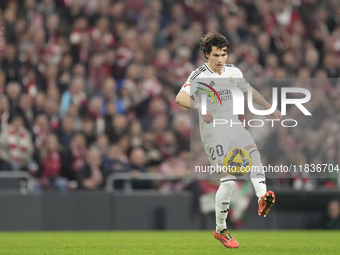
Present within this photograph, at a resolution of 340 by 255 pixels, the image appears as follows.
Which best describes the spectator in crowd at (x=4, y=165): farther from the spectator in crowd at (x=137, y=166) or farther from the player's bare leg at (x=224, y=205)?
the player's bare leg at (x=224, y=205)

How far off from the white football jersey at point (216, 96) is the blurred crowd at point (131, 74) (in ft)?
12.7

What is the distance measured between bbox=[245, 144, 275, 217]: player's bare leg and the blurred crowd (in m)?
4.04

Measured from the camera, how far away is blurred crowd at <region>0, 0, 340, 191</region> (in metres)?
11.4

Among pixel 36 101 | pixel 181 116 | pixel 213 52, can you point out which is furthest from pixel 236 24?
pixel 213 52

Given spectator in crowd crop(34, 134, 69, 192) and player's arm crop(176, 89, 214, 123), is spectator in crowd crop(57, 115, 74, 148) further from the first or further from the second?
player's arm crop(176, 89, 214, 123)

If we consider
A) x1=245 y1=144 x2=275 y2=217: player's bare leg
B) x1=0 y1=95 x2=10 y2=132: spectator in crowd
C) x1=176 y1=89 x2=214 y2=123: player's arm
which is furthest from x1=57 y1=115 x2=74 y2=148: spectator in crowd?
x1=245 y1=144 x2=275 y2=217: player's bare leg

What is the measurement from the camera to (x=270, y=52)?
48.0 ft

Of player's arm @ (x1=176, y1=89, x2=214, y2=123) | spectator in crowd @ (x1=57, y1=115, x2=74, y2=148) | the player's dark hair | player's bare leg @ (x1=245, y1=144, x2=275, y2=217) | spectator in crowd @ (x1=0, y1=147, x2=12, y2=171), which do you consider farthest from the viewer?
spectator in crowd @ (x1=57, y1=115, x2=74, y2=148)

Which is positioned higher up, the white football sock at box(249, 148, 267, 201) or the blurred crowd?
the blurred crowd

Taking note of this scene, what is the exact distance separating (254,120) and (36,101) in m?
4.12

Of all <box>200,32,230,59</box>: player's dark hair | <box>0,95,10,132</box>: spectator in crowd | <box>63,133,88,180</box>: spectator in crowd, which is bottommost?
<box>63,133,88,180</box>: spectator in crowd

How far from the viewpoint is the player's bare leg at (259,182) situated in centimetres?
639

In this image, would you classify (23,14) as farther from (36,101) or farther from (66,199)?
(66,199)

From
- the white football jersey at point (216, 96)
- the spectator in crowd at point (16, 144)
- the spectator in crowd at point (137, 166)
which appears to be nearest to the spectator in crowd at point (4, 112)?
the spectator in crowd at point (16, 144)
